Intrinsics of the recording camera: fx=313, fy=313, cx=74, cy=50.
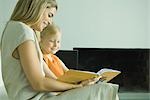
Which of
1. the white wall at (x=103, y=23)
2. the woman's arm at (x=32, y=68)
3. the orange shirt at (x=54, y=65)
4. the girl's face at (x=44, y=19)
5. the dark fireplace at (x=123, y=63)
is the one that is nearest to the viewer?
the woman's arm at (x=32, y=68)

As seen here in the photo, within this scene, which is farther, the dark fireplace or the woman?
the dark fireplace

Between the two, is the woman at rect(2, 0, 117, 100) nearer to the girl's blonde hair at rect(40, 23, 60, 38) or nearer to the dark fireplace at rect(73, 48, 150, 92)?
the girl's blonde hair at rect(40, 23, 60, 38)

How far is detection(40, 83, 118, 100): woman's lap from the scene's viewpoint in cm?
118

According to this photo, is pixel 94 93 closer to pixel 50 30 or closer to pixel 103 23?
pixel 50 30

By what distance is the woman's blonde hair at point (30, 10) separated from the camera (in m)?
1.23

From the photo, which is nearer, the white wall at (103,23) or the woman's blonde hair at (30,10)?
the woman's blonde hair at (30,10)

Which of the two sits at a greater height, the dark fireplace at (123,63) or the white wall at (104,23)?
the white wall at (104,23)

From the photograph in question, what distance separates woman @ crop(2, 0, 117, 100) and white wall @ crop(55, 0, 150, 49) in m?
2.00

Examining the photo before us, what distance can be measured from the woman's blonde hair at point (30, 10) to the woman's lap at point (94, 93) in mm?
320

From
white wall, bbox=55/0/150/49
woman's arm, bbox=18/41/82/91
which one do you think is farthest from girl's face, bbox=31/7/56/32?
white wall, bbox=55/0/150/49

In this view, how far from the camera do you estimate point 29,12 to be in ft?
4.06

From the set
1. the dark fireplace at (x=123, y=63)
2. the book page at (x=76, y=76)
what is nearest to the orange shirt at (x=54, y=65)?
the book page at (x=76, y=76)

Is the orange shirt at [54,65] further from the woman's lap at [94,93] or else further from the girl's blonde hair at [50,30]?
the woman's lap at [94,93]

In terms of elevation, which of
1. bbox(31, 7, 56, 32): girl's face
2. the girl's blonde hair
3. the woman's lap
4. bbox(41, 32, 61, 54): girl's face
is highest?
bbox(31, 7, 56, 32): girl's face
